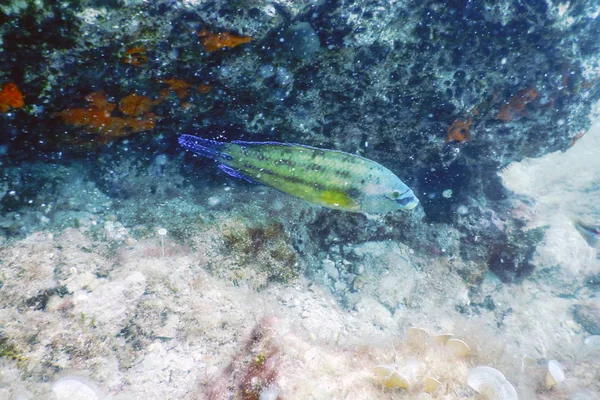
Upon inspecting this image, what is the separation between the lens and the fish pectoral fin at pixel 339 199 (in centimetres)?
357

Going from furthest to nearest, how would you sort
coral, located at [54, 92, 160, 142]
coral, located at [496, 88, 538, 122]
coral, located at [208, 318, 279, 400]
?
coral, located at [496, 88, 538, 122] < coral, located at [54, 92, 160, 142] < coral, located at [208, 318, 279, 400]

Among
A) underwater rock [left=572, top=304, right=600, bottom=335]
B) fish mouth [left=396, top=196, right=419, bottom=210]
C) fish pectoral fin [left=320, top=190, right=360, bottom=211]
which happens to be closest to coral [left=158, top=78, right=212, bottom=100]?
fish pectoral fin [left=320, top=190, right=360, bottom=211]

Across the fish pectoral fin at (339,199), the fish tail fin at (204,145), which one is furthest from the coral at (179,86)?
the fish pectoral fin at (339,199)

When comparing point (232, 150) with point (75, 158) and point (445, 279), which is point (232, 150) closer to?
point (75, 158)

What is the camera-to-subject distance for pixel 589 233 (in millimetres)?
6812

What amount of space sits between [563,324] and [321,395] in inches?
245

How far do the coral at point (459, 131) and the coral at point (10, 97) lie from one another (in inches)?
190

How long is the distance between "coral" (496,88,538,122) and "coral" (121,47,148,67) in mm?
4772

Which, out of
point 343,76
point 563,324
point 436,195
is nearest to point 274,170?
point 343,76

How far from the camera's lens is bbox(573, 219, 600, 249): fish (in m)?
6.76

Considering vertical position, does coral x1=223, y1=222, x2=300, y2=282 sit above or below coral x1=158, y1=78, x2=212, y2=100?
below

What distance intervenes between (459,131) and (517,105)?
1.00 metres

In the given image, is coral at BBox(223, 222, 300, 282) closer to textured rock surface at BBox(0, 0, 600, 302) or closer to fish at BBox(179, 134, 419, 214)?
textured rock surface at BBox(0, 0, 600, 302)

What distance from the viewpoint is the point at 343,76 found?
3.65 metres
